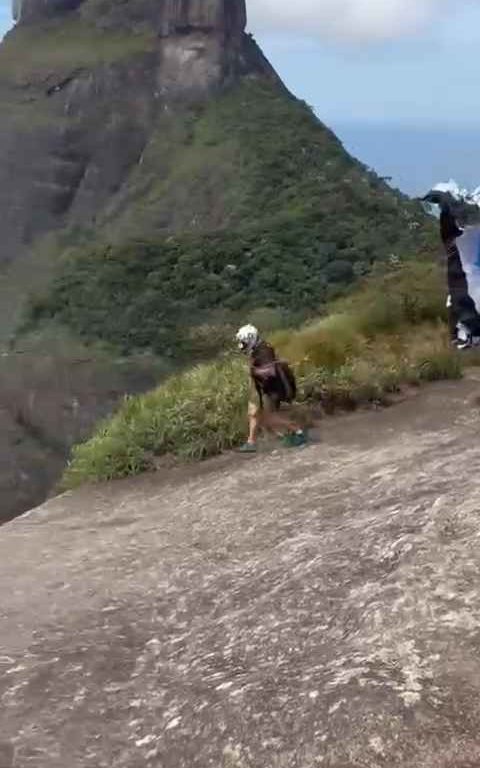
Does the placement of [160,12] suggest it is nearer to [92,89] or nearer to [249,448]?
[92,89]

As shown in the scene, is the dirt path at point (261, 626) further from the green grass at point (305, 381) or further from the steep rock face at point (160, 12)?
the steep rock face at point (160, 12)

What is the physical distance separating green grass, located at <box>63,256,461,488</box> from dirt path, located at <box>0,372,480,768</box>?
1.18 metres

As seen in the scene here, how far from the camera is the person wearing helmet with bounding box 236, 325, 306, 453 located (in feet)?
28.0

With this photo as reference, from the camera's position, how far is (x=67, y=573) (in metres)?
6.33

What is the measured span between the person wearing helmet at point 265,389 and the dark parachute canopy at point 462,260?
8.20 feet

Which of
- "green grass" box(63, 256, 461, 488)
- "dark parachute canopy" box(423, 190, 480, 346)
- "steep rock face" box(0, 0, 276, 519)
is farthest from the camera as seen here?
"steep rock face" box(0, 0, 276, 519)

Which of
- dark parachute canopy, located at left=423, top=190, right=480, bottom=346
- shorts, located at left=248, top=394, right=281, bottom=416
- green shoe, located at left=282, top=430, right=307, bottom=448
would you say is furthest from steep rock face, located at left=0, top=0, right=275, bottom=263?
green shoe, located at left=282, top=430, right=307, bottom=448

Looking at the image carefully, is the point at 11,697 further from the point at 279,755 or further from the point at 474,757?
the point at 474,757

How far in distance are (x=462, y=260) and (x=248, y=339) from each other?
289 centimetres

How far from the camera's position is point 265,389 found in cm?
865

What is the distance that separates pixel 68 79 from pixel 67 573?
71797 mm

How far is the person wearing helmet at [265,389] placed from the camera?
8537 mm

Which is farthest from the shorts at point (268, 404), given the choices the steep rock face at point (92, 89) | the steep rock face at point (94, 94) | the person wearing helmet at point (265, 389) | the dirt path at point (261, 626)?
the steep rock face at point (92, 89)

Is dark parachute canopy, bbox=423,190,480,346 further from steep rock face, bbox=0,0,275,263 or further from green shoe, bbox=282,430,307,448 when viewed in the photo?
steep rock face, bbox=0,0,275,263
